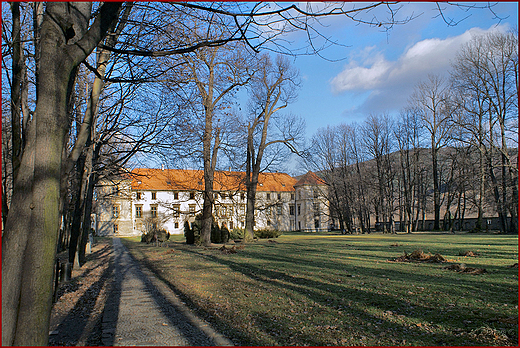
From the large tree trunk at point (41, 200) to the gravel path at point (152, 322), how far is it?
175cm

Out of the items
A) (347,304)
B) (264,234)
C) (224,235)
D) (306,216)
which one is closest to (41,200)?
(347,304)

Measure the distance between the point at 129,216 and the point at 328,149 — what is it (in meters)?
34.0

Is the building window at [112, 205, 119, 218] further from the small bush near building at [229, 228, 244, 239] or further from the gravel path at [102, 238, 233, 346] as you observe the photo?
the gravel path at [102, 238, 233, 346]

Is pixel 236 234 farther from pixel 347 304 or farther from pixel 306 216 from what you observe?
pixel 306 216

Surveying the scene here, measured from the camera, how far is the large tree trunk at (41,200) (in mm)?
2926

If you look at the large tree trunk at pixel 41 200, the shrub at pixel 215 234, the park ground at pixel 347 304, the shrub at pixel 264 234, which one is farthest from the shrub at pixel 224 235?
the large tree trunk at pixel 41 200

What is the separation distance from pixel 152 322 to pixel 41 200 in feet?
10.0

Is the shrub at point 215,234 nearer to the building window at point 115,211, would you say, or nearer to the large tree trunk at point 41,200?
the large tree trunk at point 41,200

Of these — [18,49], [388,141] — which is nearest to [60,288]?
[18,49]

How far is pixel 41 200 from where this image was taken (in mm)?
3123

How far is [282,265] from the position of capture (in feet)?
37.8

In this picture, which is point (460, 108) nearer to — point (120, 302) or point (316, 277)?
point (316, 277)

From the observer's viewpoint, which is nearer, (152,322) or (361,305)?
(152,322)

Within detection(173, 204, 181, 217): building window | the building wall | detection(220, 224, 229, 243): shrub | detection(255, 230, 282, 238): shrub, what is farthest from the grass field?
the building wall
